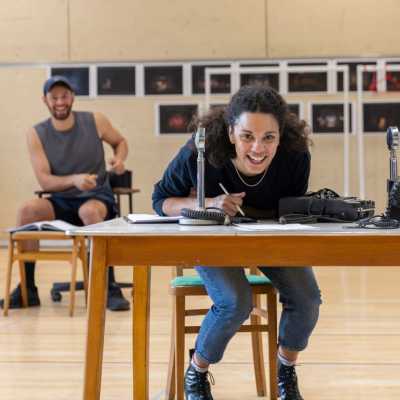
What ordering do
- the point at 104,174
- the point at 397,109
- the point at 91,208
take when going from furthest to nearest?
the point at 397,109, the point at 104,174, the point at 91,208

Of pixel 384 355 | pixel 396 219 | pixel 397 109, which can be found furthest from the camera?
pixel 397 109

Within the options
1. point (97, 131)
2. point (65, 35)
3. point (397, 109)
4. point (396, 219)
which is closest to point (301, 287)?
point (396, 219)

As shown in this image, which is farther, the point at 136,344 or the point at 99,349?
the point at 136,344

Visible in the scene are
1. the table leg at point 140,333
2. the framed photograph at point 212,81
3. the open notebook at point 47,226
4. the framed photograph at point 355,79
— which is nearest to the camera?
the table leg at point 140,333

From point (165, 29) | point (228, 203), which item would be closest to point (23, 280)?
point (228, 203)

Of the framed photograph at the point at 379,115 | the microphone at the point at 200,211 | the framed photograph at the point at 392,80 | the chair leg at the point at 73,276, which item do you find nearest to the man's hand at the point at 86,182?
the chair leg at the point at 73,276

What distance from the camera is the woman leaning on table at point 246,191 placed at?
7.70 ft

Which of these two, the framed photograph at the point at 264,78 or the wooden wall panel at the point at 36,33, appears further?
the wooden wall panel at the point at 36,33

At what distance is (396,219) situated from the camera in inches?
86.0

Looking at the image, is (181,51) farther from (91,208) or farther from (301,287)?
(301,287)

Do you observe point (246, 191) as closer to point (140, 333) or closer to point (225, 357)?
point (140, 333)

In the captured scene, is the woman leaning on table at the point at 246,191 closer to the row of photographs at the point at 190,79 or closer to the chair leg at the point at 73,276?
the chair leg at the point at 73,276

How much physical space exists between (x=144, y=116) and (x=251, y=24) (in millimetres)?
1371

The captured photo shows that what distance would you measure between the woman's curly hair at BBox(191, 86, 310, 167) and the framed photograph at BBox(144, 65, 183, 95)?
558 cm
